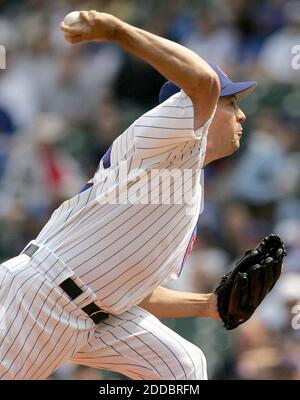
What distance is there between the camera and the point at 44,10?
31.5ft

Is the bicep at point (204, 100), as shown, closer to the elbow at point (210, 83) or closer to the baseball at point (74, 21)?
the elbow at point (210, 83)

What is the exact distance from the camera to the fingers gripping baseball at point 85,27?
295cm

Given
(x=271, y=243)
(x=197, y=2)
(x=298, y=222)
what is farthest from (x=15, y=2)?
(x=271, y=243)

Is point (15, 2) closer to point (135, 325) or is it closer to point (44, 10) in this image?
point (44, 10)

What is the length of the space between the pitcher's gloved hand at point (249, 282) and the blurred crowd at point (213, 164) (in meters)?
1.62

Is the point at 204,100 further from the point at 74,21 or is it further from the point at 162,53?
the point at 74,21

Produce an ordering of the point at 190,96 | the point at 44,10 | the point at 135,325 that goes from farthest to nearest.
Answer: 1. the point at 44,10
2. the point at 135,325
3. the point at 190,96

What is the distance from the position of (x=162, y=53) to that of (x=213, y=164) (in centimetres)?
428

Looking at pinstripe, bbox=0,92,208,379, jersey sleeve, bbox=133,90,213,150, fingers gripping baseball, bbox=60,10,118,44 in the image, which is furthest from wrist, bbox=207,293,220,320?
fingers gripping baseball, bbox=60,10,118,44

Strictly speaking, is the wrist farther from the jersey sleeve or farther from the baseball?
the baseball

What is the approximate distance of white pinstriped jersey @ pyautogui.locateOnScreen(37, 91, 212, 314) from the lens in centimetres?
348

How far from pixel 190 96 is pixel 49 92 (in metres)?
5.56

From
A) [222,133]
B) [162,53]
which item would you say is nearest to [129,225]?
[222,133]

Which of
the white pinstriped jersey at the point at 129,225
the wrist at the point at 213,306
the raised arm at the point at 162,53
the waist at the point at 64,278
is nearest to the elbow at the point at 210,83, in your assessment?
the raised arm at the point at 162,53
